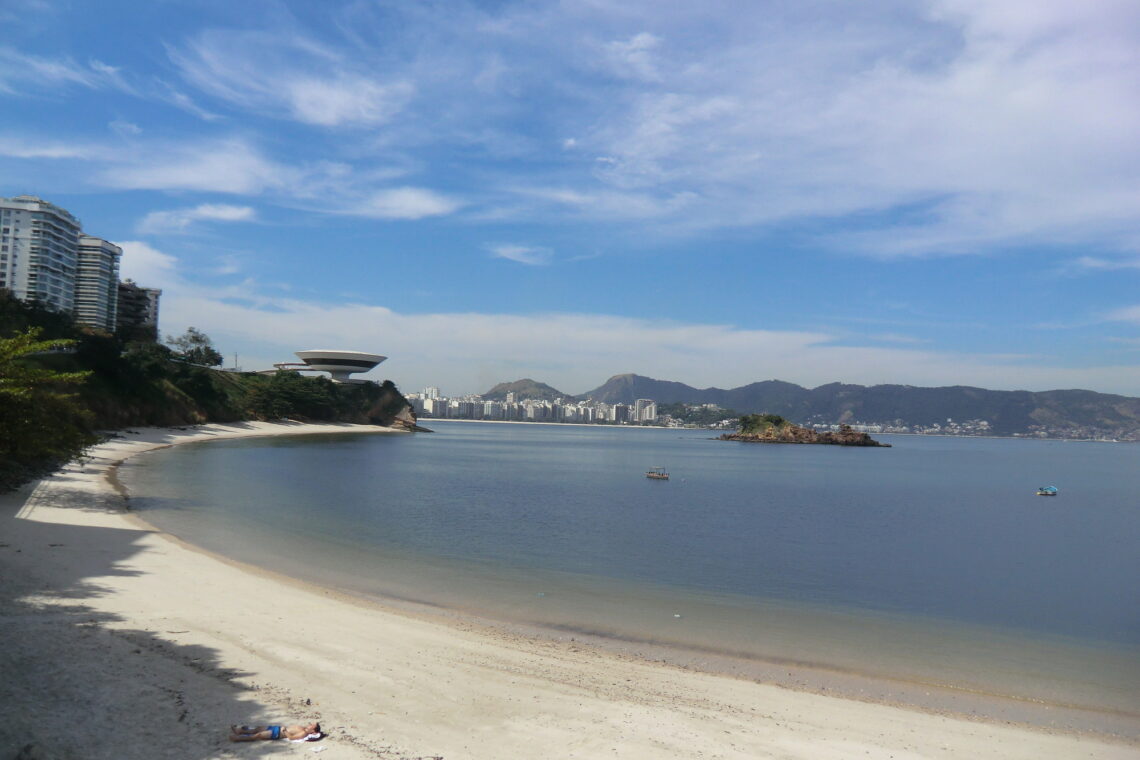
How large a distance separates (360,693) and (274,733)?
63.5 inches

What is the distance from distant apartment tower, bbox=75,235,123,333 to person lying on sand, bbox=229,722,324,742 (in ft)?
362

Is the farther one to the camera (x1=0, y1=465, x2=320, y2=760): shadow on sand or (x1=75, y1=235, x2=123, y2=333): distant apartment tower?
(x1=75, y1=235, x2=123, y2=333): distant apartment tower

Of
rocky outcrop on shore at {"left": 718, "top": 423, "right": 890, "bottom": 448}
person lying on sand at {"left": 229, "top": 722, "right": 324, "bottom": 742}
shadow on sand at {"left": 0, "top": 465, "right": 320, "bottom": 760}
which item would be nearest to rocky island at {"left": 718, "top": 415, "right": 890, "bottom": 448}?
rocky outcrop on shore at {"left": 718, "top": 423, "right": 890, "bottom": 448}

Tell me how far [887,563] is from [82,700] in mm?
20457

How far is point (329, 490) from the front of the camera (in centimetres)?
3253

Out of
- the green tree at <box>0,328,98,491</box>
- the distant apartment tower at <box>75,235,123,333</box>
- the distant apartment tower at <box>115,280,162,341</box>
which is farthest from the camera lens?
the distant apartment tower at <box>115,280,162,341</box>

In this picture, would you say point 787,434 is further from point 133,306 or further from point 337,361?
point 133,306

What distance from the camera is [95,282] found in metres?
100

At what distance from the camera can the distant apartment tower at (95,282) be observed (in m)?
98.2

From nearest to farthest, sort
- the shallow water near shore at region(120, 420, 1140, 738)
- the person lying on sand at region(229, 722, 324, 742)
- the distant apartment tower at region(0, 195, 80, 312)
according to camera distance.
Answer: the person lying on sand at region(229, 722, 324, 742) < the shallow water near shore at region(120, 420, 1140, 738) < the distant apartment tower at region(0, 195, 80, 312)

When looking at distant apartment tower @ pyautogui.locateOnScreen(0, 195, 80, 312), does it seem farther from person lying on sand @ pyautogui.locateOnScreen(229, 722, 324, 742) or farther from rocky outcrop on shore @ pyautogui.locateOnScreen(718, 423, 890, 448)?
rocky outcrop on shore @ pyautogui.locateOnScreen(718, 423, 890, 448)

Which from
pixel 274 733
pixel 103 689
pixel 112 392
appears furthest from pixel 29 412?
pixel 112 392

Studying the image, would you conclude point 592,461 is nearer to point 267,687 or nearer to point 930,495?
point 930,495

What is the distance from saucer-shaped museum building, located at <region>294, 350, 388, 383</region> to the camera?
130875 millimetres
